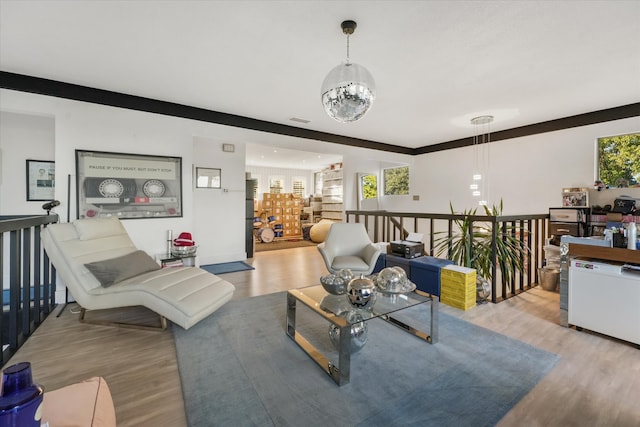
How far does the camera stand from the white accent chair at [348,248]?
3.51 meters

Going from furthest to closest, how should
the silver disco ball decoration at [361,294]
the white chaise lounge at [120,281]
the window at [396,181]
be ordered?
the window at [396,181]
the white chaise lounge at [120,281]
the silver disco ball decoration at [361,294]

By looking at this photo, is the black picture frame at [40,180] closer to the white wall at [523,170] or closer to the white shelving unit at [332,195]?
the white shelving unit at [332,195]

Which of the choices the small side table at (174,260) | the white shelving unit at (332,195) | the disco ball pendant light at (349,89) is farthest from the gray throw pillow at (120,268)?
the white shelving unit at (332,195)

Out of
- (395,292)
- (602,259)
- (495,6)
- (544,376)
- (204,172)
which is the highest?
(495,6)

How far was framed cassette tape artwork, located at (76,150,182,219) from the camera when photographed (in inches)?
140

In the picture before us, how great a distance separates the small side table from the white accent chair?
1805 millimetres

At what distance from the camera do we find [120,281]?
262cm

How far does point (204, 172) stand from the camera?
16.9 ft

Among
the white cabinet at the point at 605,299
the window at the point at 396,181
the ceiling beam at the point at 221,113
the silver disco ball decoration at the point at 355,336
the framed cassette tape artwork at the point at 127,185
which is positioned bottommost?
the silver disco ball decoration at the point at 355,336

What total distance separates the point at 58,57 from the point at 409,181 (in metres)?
7.11

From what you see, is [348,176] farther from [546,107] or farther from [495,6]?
[495,6]

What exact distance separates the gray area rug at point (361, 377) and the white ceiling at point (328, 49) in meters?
2.60

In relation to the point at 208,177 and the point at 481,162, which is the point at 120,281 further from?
the point at 481,162

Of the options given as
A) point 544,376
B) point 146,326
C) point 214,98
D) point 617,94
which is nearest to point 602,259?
point 544,376
